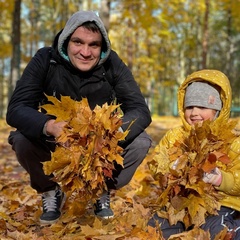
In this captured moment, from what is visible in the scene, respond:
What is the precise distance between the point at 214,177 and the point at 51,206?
4.03 ft

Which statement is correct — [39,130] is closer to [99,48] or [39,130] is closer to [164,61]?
[99,48]

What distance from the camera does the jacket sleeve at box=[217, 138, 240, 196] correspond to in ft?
7.89

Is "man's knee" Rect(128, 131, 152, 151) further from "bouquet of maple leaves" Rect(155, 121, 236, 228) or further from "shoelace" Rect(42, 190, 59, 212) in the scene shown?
"shoelace" Rect(42, 190, 59, 212)

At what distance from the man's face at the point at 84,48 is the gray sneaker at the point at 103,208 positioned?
3.12ft

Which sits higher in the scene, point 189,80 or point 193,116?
point 189,80

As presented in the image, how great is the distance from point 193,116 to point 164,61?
84.2 feet

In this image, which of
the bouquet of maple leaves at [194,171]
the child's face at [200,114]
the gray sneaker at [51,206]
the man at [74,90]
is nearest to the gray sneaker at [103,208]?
the man at [74,90]

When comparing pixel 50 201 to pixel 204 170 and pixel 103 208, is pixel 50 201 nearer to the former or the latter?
pixel 103 208

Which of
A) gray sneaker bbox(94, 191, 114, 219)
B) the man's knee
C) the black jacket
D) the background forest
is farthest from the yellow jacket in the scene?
the background forest

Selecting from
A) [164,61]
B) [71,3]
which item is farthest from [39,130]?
[164,61]

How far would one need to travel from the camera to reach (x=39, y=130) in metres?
2.55

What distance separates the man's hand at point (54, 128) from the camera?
2318 mm

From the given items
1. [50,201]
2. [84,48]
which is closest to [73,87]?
[84,48]

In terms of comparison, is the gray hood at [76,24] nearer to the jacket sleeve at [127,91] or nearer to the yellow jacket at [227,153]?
the jacket sleeve at [127,91]
